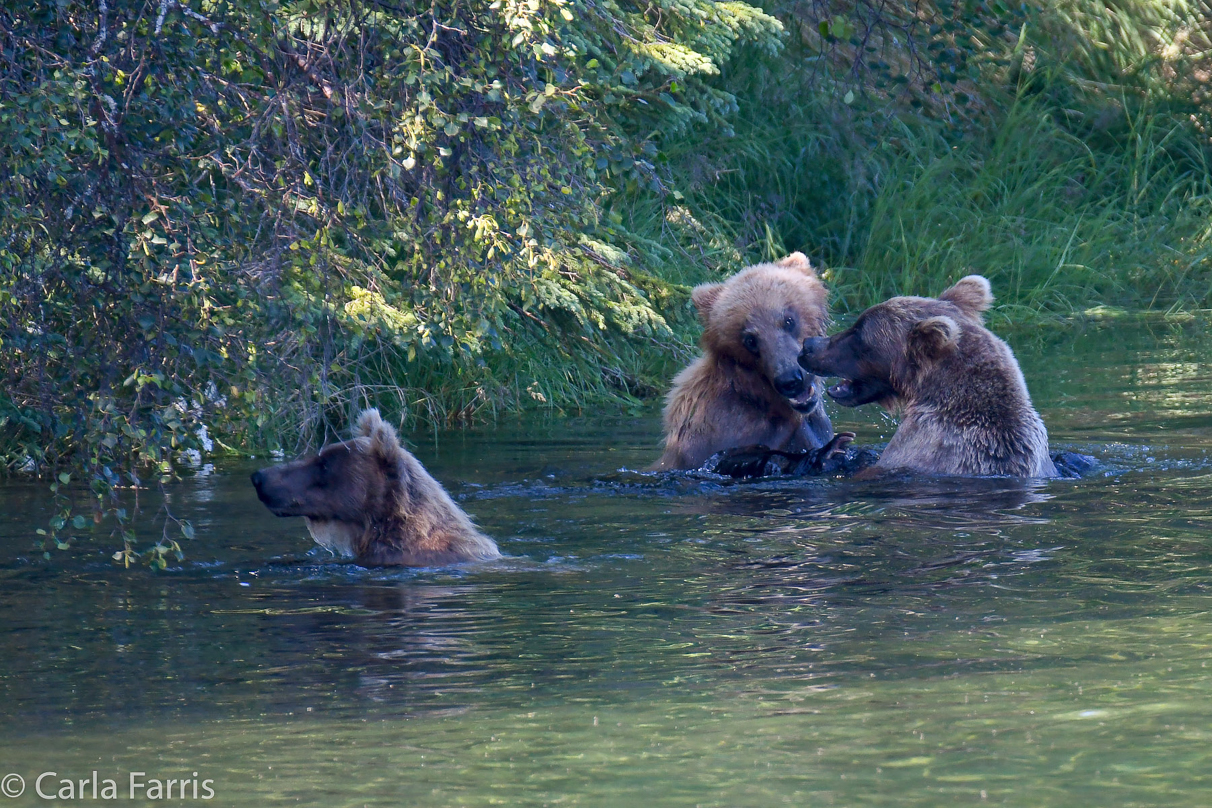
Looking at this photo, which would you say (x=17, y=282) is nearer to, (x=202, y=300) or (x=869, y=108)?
(x=202, y=300)

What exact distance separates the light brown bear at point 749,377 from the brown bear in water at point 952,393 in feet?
2.05

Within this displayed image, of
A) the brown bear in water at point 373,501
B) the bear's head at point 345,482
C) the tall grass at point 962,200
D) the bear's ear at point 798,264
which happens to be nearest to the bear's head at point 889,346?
the bear's ear at point 798,264

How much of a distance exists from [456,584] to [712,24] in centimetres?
615

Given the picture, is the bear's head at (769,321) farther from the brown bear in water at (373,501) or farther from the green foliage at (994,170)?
the green foliage at (994,170)

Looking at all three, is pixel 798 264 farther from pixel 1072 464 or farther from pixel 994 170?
pixel 994 170

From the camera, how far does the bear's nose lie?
8961mm

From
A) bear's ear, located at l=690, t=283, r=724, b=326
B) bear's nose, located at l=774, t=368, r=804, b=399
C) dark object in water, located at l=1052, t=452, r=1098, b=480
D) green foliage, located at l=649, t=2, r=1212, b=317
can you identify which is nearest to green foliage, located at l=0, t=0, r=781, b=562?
bear's nose, located at l=774, t=368, r=804, b=399

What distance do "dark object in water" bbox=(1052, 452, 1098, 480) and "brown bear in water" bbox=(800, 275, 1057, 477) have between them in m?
0.11

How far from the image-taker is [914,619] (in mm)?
5402

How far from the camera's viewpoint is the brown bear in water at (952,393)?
815 centimetres

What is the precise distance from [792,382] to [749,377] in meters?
0.45

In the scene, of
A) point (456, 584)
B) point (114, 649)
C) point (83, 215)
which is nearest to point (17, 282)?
point (83, 215)

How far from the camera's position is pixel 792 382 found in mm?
8969

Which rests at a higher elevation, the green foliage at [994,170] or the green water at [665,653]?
the green foliage at [994,170]
